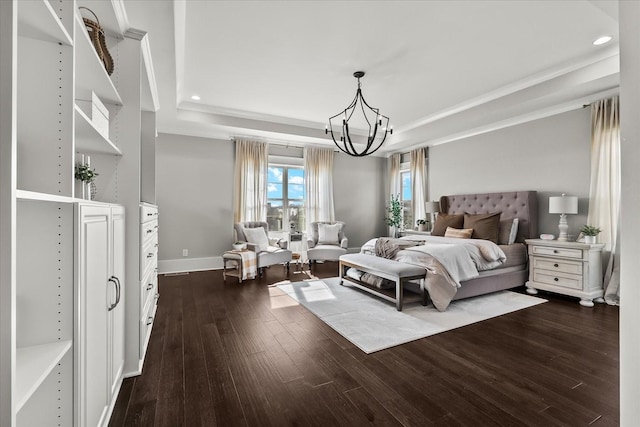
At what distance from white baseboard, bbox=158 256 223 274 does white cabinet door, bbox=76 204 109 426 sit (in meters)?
4.08

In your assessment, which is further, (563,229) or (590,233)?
(563,229)

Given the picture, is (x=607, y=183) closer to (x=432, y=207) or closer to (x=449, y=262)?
(x=449, y=262)

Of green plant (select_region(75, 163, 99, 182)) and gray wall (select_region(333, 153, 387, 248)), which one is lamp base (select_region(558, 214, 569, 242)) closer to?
gray wall (select_region(333, 153, 387, 248))

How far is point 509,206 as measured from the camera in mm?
4707

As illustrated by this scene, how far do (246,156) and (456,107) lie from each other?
3.92 m

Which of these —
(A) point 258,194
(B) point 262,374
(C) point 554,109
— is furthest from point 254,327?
(C) point 554,109

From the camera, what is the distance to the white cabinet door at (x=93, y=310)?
1171 millimetres

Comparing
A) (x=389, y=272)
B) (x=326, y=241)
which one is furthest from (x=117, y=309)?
(x=326, y=241)

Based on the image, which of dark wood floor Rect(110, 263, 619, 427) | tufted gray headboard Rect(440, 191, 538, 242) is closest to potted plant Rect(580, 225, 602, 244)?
tufted gray headboard Rect(440, 191, 538, 242)

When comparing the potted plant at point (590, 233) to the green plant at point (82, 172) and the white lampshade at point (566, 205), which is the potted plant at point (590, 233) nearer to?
the white lampshade at point (566, 205)

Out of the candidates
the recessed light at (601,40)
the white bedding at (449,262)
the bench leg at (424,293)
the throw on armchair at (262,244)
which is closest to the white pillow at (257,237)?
the throw on armchair at (262,244)

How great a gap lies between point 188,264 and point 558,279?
19.2ft

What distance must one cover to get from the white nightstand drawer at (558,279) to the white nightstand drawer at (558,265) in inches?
2.0

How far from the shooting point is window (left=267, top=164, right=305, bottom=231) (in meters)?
6.40
